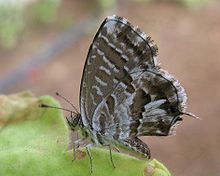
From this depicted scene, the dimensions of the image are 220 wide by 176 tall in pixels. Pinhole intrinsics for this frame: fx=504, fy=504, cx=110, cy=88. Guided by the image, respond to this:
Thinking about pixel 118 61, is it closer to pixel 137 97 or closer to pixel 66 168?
pixel 137 97

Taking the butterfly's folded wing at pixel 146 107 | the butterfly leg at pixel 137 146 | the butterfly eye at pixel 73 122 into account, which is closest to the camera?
the butterfly leg at pixel 137 146

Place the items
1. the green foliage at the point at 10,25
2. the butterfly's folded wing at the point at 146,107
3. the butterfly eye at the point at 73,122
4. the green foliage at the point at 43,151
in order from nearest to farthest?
the green foliage at the point at 43,151, the butterfly's folded wing at the point at 146,107, the butterfly eye at the point at 73,122, the green foliage at the point at 10,25

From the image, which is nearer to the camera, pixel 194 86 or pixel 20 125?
pixel 20 125

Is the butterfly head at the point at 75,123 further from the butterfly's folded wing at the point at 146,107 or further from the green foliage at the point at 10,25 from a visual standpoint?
the green foliage at the point at 10,25

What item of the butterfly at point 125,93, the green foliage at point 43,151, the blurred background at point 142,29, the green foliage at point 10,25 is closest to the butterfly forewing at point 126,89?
the butterfly at point 125,93

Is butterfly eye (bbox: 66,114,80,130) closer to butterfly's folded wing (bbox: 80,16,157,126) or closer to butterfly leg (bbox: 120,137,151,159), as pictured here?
butterfly's folded wing (bbox: 80,16,157,126)

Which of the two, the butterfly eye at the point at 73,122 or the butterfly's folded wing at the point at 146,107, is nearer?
the butterfly's folded wing at the point at 146,107

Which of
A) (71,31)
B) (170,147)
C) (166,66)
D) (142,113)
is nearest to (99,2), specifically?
(71,31)

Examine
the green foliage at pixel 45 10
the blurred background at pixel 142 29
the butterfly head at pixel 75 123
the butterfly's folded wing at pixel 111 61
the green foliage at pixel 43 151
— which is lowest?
the green foliage at pixel 43 151
